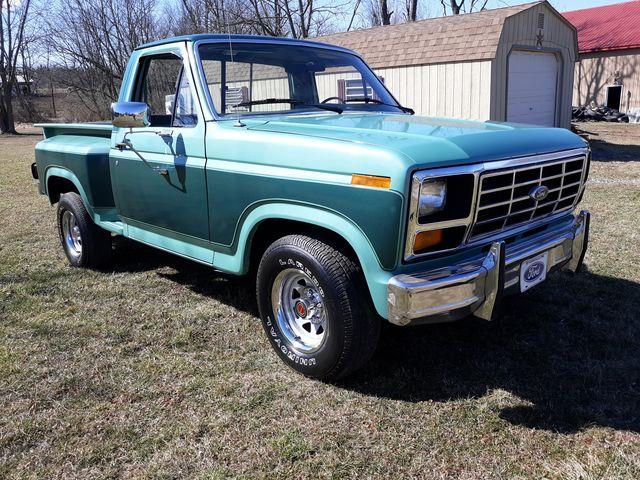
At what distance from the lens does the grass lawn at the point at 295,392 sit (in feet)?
8.83

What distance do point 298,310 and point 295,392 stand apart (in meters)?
0.49

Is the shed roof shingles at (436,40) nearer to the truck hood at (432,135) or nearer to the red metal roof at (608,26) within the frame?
the truck hood at (432,135)

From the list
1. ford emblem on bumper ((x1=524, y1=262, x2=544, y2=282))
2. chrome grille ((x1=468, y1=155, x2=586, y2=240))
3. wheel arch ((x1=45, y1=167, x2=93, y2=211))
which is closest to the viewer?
chrome grille ((x1=468, y1=155, x2=586, y2=240))

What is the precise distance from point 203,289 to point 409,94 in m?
10.4

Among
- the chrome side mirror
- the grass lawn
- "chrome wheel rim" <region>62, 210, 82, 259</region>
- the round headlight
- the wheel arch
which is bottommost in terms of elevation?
the grass lawn

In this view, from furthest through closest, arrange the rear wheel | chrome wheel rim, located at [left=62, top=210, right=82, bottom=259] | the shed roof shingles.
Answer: the shed roof shingles, chrome wheel rim, located at [left=62, top=210, right=82, bottom=259], the rear wheel

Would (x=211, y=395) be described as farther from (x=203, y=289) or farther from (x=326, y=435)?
(x=203, y=289)

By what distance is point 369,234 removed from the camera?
2840mm

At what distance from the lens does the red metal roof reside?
27516 millimetres

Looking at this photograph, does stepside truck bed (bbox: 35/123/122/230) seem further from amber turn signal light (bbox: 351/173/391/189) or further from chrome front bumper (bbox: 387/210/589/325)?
chrome front bumper (bbox: 387/210/589/325)

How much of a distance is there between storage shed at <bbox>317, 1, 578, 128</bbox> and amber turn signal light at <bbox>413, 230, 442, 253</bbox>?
10.3m

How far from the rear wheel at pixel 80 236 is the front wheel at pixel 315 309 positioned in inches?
99.6

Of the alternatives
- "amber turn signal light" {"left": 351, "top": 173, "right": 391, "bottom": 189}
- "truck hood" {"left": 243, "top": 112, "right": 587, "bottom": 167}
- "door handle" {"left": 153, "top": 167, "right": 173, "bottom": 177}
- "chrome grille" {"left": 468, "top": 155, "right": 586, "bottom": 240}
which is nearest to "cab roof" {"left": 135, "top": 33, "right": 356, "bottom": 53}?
"truck hood" {"left": 243, "top": 112, "right": 587, "bottom": 167}

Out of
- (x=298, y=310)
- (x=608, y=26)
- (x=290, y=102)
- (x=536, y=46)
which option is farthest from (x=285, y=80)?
(x=608, y=26)
